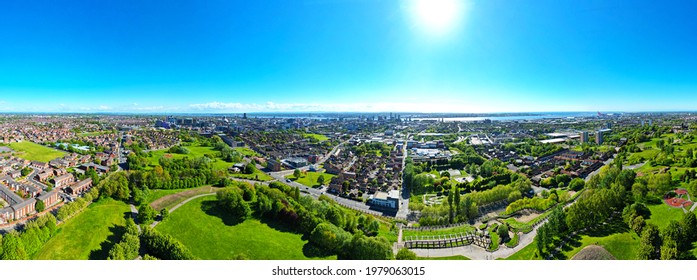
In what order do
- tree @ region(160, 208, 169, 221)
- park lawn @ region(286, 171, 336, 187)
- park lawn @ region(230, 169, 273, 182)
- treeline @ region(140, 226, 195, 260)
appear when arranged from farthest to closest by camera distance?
park lawn @ region(286, 171, 336, 187) < park lawn @ region(230, 169, 273, 182) < tree @ region(160, 208, 169, 221) < treeline @ region(140, 226, 195, 260)

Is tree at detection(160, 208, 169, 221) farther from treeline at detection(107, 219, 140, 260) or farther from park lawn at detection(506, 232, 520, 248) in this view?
park lawn at detection(506, 232, 520, 248)

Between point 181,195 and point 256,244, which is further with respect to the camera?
point 181,195

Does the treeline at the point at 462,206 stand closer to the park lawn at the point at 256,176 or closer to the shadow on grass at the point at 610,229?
the shadow on grass at the point at 610,229

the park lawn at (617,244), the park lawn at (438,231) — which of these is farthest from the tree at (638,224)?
the park lawn at (438,231)

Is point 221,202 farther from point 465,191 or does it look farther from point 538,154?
point 538,154

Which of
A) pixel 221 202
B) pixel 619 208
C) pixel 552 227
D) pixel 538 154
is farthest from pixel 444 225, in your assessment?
pixel 538 154

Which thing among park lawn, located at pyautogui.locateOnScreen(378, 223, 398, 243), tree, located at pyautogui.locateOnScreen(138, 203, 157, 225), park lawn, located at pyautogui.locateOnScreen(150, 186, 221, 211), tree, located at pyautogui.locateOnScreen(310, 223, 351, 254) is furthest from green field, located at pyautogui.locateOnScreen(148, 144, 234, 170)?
park lawn, located at pyautogui.locateOnScreen(378, 223, 398, 243)
